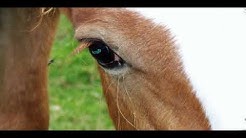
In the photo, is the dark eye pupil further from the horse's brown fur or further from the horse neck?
the horse neck

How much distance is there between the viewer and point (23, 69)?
3342 mm

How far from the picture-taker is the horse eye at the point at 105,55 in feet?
6.81

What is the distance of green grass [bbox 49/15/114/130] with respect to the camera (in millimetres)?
4969

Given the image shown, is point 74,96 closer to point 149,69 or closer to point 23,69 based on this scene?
point 23,69

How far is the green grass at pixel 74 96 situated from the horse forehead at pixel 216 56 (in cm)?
286

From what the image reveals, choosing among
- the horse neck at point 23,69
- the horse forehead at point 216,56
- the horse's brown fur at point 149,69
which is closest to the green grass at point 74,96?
the horse neck at point 23,69

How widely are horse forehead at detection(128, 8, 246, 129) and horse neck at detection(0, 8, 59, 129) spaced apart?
1406 mm

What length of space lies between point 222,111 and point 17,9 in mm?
1712

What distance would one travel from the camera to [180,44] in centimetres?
190

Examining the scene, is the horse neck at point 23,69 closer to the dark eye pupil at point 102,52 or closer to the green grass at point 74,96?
the dark eye pupil at point 102,52

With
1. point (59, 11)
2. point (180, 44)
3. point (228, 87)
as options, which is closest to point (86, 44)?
point (180, 44)

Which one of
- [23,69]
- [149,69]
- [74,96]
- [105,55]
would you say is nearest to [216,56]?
[149,69]

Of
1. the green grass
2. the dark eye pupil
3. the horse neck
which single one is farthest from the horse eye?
the green grass
